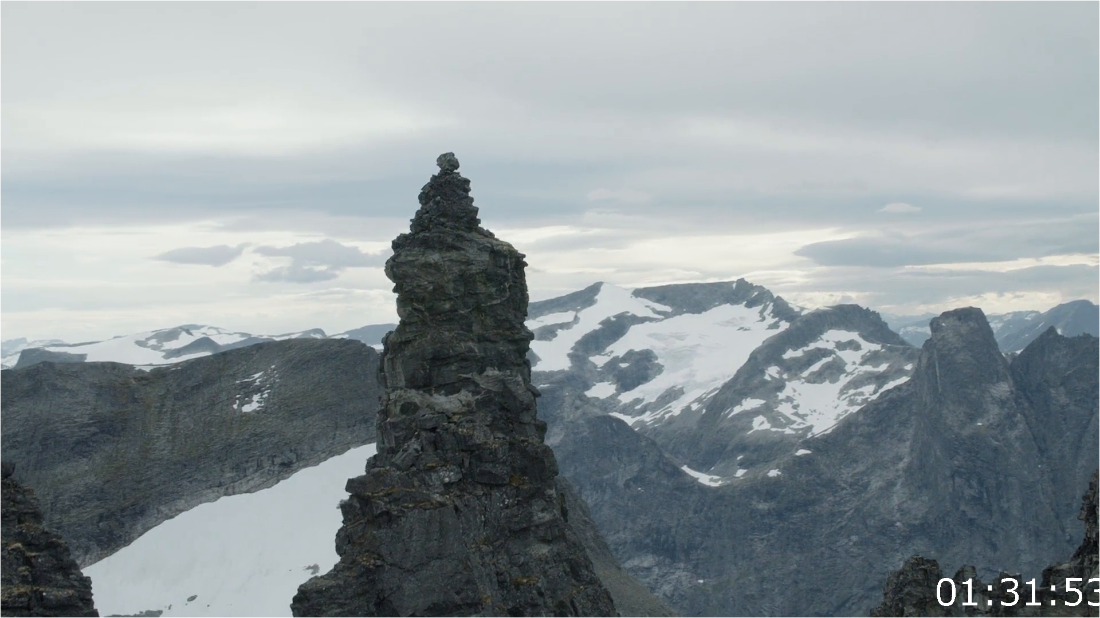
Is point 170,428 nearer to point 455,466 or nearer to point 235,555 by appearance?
point 235,555

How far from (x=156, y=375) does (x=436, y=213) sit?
249ft

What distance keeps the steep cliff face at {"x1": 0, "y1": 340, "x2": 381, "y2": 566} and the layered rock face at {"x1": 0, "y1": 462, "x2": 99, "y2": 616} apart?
5023 cm

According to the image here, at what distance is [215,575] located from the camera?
94750 mm

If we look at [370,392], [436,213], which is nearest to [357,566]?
[436,213]

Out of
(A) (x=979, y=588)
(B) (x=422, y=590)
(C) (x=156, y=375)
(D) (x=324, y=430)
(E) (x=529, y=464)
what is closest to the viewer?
(A) (x=979, y=588)

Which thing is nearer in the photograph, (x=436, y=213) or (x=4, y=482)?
(x=4, y=482)

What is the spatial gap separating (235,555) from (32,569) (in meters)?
46.4

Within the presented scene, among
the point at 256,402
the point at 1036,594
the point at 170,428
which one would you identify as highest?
the point at 256,402

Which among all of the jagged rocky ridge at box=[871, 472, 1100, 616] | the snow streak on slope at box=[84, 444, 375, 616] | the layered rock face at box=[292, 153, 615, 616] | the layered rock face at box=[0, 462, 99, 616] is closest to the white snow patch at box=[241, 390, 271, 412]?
the snow streak on slope at box=[84, 444, 375, 616]

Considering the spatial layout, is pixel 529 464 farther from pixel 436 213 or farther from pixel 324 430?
pixel 324 430

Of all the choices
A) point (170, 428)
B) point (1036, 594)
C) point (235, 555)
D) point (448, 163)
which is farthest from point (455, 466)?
point (170, 428)

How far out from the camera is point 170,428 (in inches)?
4589

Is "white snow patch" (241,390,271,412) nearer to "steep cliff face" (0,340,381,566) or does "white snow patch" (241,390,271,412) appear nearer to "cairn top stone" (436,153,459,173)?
"steep cliff face" (0,340,381,566)

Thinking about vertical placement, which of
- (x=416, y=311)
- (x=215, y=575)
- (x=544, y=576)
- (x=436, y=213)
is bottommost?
(x=215, y=575)
